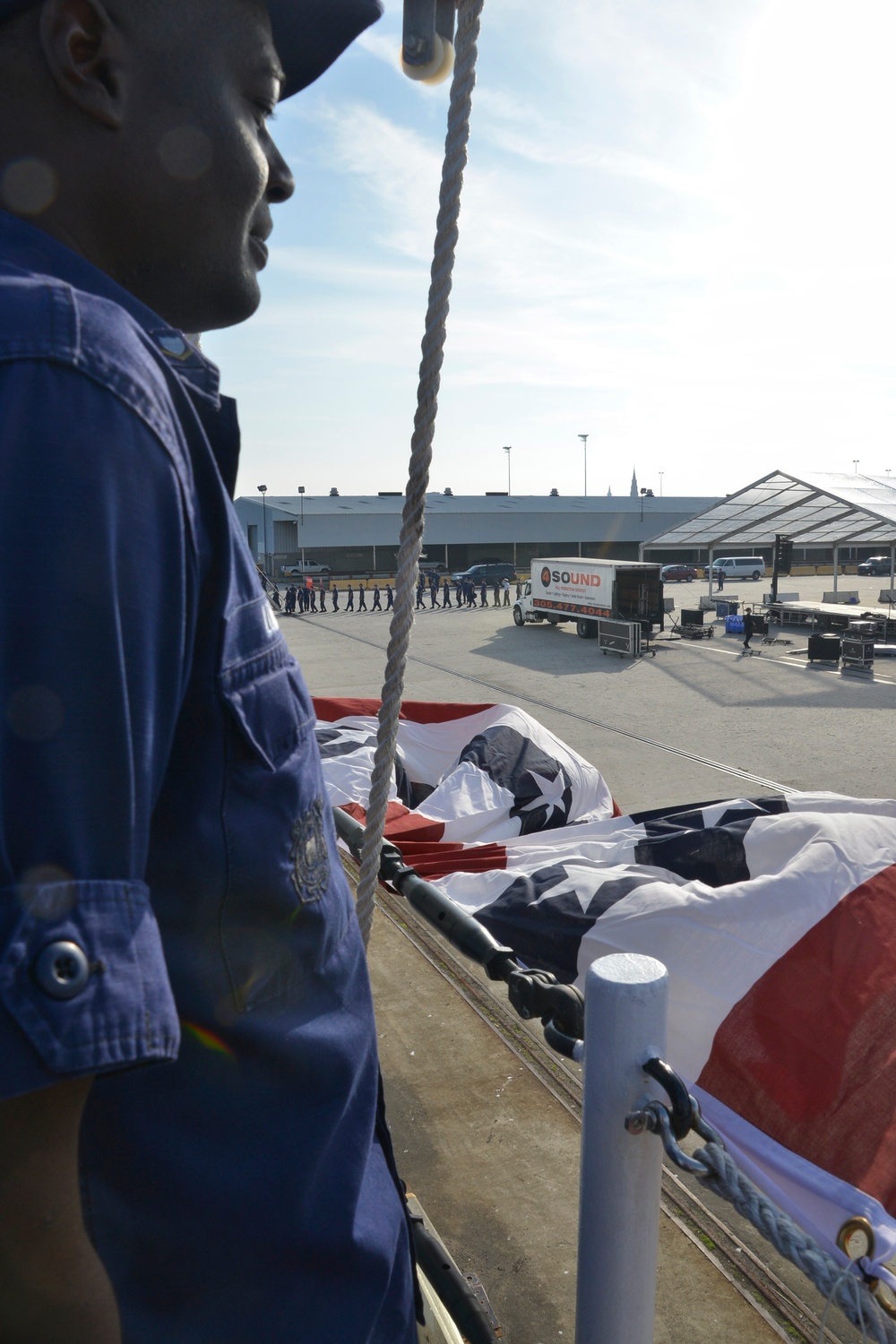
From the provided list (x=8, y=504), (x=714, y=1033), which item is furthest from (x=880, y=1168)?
(x=8, y=504)

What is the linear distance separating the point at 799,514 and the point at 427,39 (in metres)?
27.9

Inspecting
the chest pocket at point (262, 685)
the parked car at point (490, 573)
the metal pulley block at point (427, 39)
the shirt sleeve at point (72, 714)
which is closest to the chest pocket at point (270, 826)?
the chest pocket at point (262, 685)

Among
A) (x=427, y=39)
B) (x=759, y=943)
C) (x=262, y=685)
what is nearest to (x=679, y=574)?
(x=759, y=943)

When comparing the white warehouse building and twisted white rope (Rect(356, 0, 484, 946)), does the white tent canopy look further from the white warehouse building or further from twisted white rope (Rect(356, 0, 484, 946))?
the white warehouse building

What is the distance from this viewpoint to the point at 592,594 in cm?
2697

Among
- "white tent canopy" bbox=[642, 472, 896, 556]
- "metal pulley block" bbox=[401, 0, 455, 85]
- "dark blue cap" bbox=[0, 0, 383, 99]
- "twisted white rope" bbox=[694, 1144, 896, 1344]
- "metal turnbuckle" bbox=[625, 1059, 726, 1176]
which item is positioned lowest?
"twisted white rope" bbox=[694, 1144, 896, 1344]

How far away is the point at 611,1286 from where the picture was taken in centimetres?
139

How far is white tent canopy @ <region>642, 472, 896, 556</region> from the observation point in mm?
23422

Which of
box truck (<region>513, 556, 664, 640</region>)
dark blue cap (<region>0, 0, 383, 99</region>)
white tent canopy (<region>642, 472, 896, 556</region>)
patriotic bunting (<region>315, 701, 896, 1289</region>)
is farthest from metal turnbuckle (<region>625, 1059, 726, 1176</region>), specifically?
white tent canopy (<region>642, 472, 896, 556</region>)

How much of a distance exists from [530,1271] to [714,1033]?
3.69 ft

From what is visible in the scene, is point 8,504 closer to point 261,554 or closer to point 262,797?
point 262,797

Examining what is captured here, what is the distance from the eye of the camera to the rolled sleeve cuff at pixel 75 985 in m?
0.60

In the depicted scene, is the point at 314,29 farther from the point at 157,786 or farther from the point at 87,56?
the point at 157,786

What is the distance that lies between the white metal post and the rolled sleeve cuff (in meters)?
0.83
